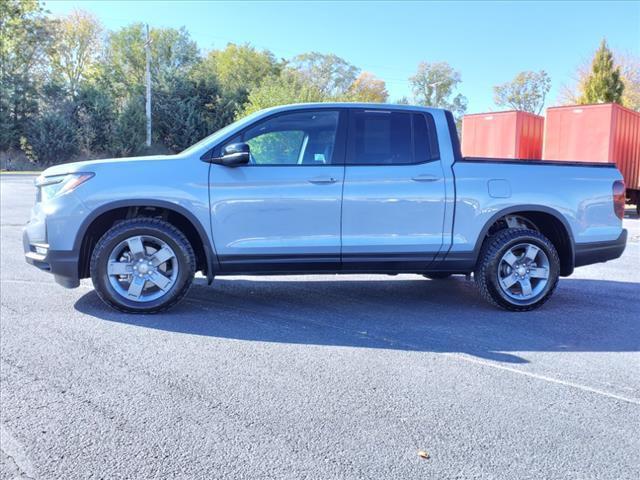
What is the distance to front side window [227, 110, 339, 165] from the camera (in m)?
5.17

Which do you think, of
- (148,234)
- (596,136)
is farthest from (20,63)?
(148,234)

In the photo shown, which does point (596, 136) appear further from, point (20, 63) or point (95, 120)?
point (20, 63)

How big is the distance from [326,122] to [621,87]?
1166 inches

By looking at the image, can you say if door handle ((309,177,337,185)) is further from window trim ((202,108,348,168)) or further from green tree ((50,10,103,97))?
green tree ((50,10,103,97))

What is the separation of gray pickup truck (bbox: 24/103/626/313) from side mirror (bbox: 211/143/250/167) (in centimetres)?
1

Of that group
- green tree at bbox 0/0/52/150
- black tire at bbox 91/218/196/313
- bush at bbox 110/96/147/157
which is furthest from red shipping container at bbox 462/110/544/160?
green tree at bbox 0/0/52/150

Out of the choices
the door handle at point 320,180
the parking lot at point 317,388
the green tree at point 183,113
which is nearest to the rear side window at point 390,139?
the door handle at point 320,180

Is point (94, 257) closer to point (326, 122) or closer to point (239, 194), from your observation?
point (239, 194)

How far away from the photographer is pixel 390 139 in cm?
530

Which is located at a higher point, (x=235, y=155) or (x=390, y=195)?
(x=235, y=155)

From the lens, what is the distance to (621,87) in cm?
2947

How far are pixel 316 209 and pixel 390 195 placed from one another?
27.0 inches

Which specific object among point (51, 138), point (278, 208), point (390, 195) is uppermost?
point (51, 138)

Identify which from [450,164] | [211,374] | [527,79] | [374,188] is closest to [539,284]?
[450,164]
